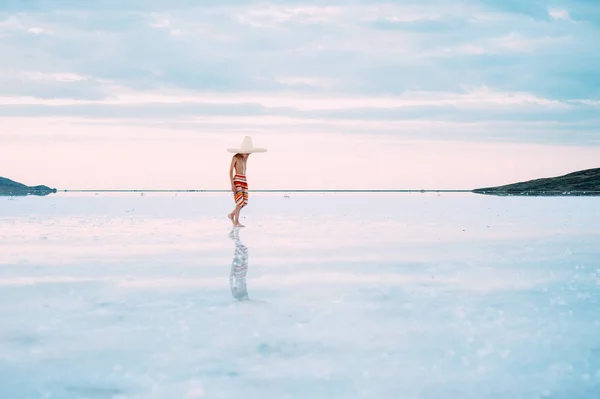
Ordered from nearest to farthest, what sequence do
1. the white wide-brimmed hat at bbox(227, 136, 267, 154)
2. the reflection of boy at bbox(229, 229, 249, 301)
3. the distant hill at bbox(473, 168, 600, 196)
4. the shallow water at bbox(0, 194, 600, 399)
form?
the shallow water at bbox(0, 194, 600, 399)
the reflection of boy at bbox(229, 229, 249, 301)
the white wide-brimmed hat at bbox(227, 136, 267, 154)
the distant hill at bbox(473, 168, 600, 196)

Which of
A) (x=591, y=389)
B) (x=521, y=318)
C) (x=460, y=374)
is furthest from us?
Result: (x=521, y=318)

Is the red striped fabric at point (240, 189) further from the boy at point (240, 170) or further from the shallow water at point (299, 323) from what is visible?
the shallow water at point (299, 323)

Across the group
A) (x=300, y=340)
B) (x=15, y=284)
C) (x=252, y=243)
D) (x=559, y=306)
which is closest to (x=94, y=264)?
(x=15, y=284)

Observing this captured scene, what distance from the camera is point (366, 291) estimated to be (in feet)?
30.0

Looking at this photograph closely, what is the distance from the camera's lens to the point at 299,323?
7.01 m

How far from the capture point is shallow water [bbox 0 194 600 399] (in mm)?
5055

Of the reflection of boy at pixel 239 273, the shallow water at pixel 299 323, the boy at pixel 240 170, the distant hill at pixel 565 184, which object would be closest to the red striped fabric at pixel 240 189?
the boy at pixel 240 170

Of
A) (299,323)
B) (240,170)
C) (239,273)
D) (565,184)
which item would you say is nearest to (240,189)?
(240,170)

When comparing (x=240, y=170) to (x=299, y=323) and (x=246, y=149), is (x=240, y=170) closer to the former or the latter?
(x=246, y=149)

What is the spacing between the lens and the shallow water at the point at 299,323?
5.05m

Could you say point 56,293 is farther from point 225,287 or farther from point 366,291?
point 366,291

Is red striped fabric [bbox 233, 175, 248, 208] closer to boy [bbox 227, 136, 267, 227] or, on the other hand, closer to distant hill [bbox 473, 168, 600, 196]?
boy [bbox 227, 136, 267, 227]

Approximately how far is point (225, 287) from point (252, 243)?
671cm

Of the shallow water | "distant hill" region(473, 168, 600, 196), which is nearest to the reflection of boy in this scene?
the shallow water
